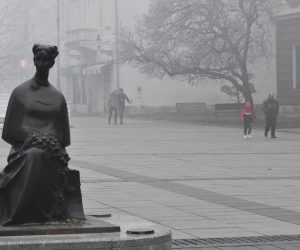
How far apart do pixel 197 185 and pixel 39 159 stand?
7.47m

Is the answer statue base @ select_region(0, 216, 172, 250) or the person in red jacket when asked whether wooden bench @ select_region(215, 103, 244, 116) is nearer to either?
the person in red jacket

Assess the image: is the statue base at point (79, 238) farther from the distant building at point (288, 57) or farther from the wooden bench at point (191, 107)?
the wooden bench at point (191, 107)

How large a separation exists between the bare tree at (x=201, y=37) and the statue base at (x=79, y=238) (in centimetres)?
3348

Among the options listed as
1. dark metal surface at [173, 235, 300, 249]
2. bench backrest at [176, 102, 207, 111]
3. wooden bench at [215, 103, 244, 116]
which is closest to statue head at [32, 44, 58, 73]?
dark metal surface at [173, 235, 300, 249]

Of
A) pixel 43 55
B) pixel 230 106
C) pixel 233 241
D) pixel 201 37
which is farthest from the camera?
pixel 230 106

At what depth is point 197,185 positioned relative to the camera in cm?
1438

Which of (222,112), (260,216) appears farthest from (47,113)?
(222,112)

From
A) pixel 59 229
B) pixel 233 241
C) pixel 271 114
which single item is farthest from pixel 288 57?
pixel 59 229

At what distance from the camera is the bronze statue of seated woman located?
23.4ft

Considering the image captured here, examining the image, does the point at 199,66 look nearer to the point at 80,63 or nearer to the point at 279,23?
the point at 279,23

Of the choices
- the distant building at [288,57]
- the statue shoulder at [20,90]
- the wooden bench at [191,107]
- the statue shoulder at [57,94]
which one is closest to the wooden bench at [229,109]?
the distant building at [288,57]

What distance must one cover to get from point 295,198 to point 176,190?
6.20ft

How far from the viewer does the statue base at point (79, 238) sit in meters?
6.64

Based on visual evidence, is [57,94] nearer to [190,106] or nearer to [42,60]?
[42,60]
